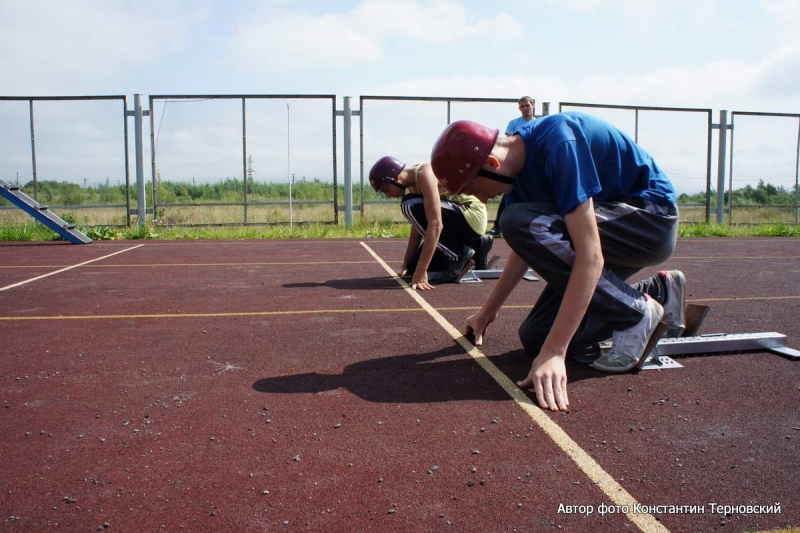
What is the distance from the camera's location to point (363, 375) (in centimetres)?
372

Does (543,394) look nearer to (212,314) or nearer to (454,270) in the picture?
(212,314)

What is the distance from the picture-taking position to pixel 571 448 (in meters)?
2.67

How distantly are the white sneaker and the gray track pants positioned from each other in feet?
0.19

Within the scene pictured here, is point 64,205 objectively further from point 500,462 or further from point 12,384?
point 500,462

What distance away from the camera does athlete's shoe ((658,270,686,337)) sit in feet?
13.1

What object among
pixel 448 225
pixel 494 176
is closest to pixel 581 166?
pixel 494 176

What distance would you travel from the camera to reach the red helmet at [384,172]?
22.1ft

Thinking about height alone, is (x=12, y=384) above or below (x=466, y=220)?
below

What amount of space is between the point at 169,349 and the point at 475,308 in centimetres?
261

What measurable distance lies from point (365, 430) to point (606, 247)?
66.4 inches

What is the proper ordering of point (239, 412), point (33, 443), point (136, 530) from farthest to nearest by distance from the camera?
1. point (239, 412)
2. point (33, 443)
3. point (136, 530)

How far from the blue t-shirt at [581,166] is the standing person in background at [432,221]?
8.55 feet

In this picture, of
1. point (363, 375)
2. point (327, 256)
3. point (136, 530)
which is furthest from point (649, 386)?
point (327, 256)

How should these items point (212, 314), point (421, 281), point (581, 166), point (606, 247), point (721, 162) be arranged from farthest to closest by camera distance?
1. point (721, 162)
2. point (421, 281)
3. point (212, 314)
4. point (606, 247)
5. point (581, 166)
